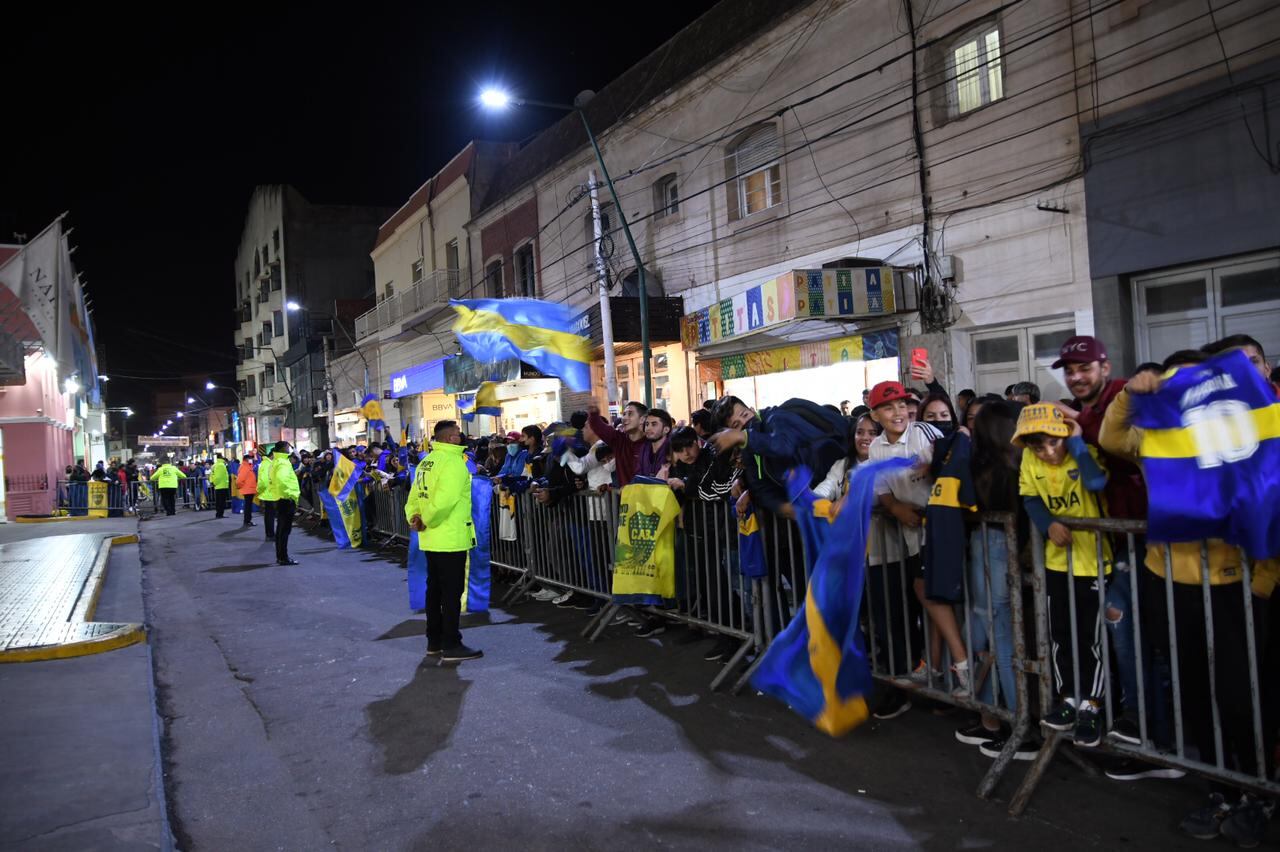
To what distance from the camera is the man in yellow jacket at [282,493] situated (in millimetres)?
13703

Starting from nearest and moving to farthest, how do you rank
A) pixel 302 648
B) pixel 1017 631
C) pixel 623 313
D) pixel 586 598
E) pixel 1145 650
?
pixel 1145 650, pixel 1017 631, pixel 302 648, pixel 586 598, pixel 623 313

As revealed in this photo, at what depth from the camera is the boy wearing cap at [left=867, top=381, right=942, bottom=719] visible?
4918 mm

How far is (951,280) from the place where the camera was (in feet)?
41.4

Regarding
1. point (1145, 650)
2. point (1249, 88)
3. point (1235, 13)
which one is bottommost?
point (1145, 650)

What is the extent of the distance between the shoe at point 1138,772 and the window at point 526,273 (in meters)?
21.3

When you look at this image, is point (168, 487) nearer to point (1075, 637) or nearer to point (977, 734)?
point (977, 734)

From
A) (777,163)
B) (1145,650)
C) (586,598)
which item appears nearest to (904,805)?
(1145,650)

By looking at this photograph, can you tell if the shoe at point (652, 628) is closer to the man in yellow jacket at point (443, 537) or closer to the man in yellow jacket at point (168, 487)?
the man in yellow jacket at point (443, 537)

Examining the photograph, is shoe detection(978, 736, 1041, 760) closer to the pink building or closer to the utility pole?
the utility pole

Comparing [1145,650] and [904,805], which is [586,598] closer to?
[904,805]

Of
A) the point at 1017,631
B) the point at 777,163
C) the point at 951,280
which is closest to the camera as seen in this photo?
the point at 1017,631

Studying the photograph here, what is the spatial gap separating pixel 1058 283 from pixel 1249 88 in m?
2.88

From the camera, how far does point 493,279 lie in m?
26.7

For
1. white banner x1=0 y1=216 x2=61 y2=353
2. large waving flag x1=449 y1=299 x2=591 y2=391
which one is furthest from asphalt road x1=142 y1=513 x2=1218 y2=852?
white banner x1=0 y1=216 x2=61 y2=353
